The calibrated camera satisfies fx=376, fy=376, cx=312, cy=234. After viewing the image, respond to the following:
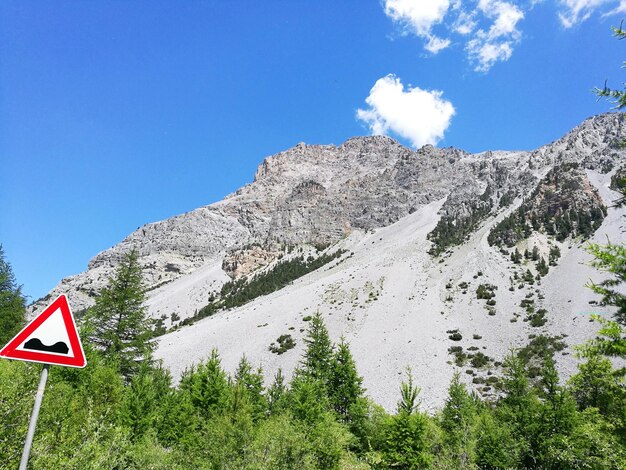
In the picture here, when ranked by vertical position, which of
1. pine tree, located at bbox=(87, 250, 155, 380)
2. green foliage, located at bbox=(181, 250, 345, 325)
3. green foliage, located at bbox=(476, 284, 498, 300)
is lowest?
pine tree, located at bbox=(87, 250, 155, 380)

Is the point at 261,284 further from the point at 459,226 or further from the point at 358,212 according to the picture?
the point at 358,212

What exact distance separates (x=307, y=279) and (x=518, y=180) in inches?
3775

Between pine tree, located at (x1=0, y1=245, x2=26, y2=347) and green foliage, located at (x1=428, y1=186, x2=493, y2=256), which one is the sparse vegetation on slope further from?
pine tree, located at (x1=0, y1=245, x2=26, y2=347)

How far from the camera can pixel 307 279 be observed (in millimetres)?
112625

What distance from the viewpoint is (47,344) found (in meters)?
4.52

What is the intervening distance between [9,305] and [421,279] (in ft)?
253

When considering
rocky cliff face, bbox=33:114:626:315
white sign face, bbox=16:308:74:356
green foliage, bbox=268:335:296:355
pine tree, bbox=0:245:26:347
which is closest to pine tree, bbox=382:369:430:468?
white sign face, bbox=16:308:74:356

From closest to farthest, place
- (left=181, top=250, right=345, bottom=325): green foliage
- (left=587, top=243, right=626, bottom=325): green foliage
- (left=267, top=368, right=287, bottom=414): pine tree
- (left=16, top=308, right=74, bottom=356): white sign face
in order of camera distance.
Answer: (left=16, top=308, right=74, bottom=356): white sign face, (left=587, top=243, right=626, bottom=325): green foliage, (left=267, top=368, right=287, bottom=414): pine tree, (left=181, top=250, right=345, bottom=325): green foliage

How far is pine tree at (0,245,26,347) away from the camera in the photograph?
3354 cm

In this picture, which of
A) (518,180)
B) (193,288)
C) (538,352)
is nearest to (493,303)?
(538,352)

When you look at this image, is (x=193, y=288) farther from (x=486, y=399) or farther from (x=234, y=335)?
(x=486, y=399)

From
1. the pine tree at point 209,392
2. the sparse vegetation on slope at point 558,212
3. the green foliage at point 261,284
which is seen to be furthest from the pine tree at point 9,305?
the sparse vegetation on slope at point 558,212

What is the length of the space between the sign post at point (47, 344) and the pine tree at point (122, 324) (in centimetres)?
2630

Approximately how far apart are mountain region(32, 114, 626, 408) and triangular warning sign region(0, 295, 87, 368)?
1585 centimetres
